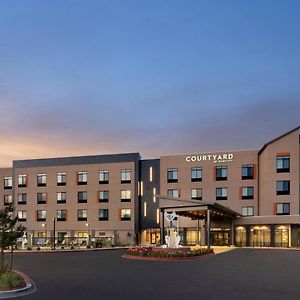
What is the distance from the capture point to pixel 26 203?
261ft

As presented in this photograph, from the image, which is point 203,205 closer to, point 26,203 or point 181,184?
point 181,184

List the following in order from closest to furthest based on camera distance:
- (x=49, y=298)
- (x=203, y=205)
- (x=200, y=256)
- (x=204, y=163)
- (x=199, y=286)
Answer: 1. (x=49, y=298)
2. (x=199, y=286)
3. (x=200, y=256)
4. (x=203, y=205)
5. (x=204, y=163)

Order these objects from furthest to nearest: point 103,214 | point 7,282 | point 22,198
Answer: point 22,198, point 103,214, point 7,282

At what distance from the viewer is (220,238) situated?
6825 centimetres

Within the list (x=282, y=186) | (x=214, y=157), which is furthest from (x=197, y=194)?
(x=282, y=186)

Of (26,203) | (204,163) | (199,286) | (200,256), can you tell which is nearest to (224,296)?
(199,286)

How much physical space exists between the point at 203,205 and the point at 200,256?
9515 millimetres

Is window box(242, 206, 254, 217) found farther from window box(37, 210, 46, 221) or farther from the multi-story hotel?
window box(37, 210, 46, 221)

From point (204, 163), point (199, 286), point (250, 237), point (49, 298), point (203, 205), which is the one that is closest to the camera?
point (49, 298)

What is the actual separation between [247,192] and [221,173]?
187 inches

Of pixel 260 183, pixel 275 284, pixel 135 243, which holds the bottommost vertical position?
pixel 135 243

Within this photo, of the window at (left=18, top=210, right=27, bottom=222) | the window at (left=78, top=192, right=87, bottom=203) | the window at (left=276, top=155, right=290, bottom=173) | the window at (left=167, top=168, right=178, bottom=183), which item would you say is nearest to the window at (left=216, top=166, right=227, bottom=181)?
the window at (left=167, top=168, right=178, bottom=183)

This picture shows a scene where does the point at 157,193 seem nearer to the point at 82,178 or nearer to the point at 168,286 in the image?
the point at 82,178

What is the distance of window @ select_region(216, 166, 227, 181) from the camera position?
229 feet
